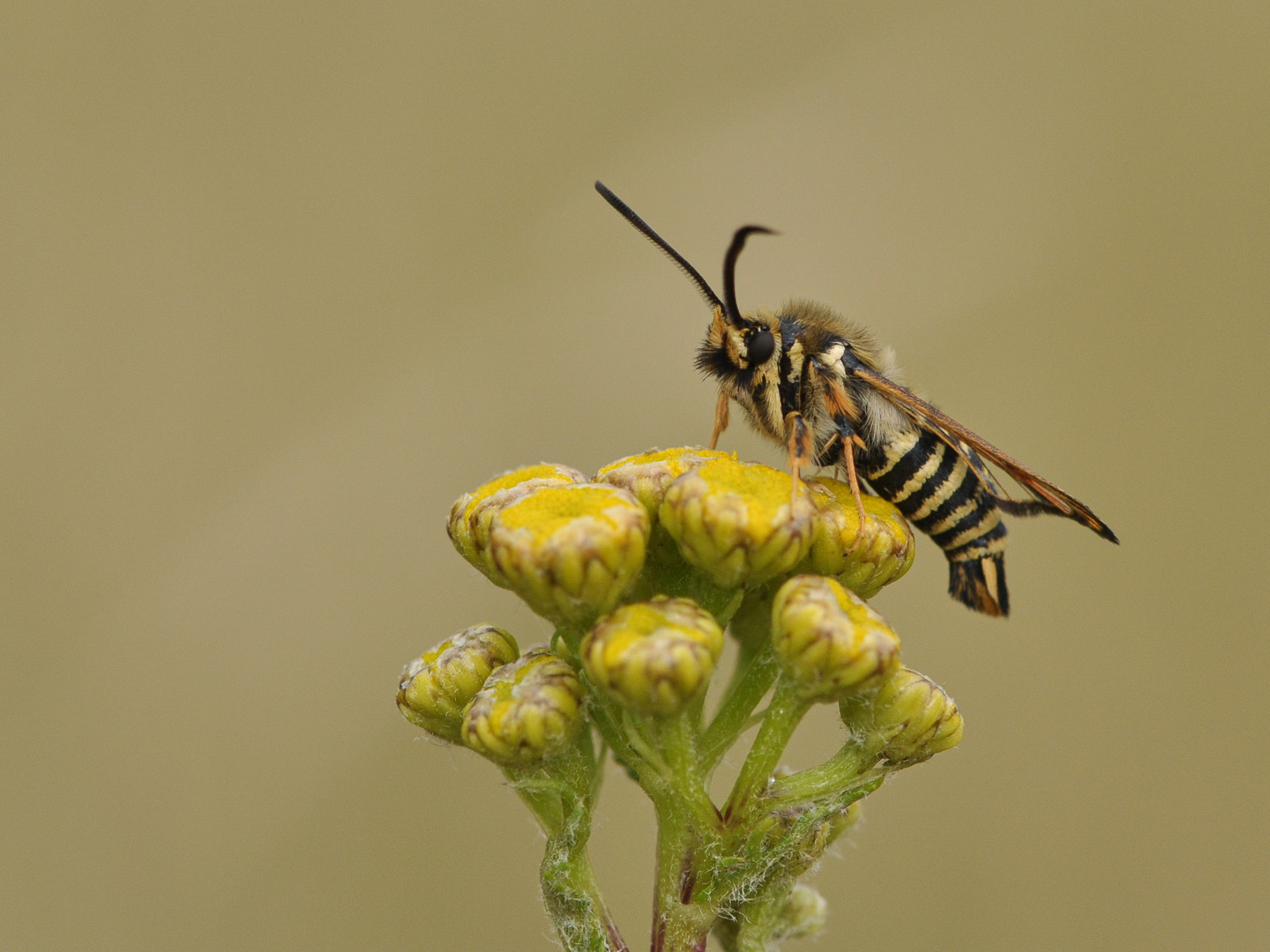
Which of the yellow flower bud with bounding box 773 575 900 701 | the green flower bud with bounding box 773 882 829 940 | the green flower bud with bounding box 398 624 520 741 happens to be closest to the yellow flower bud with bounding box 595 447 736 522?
the yellow flower bud with bounding box 773 575 900 701

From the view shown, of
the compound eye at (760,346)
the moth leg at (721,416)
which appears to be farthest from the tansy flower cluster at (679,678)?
the moth leg at (721,416)

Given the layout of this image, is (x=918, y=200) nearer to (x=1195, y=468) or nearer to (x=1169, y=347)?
(x=1169, y=347)

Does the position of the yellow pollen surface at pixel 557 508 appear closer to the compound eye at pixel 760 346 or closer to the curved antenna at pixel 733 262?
the curved antenna at pixel 733 262

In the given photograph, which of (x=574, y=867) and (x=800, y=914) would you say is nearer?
(x=574, y=867)

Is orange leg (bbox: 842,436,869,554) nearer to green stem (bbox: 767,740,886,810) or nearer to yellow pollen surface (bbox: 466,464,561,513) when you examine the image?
green stem (bbox: 767,740,886,810)

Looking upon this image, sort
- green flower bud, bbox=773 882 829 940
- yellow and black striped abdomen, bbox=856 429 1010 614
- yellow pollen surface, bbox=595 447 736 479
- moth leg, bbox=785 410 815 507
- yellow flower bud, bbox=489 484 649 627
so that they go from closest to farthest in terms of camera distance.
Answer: yellow flower bud, bbox=489 484 649 627 < yellow pollen surface, bbox=595 447 736 479 < moth leg, bbox=785 410 815 507 < green flower bud, bbox=773 882 829 940 < yellow and black striped abdomen, bbox=856 429 1010 614

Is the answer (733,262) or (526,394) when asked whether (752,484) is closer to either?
(733,262)

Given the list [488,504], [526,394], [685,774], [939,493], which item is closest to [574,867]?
[685,774]

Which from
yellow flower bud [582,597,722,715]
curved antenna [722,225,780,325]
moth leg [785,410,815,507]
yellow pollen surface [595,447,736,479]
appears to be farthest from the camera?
moth leg [785,410,815,507]
